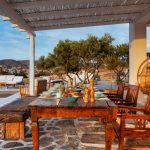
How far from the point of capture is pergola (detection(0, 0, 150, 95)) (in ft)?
21.1

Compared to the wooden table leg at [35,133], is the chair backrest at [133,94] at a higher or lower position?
higher

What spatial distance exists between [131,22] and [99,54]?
2.14 meters

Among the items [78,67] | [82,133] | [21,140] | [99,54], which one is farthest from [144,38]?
[21,140]

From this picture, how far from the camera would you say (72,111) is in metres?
3.46

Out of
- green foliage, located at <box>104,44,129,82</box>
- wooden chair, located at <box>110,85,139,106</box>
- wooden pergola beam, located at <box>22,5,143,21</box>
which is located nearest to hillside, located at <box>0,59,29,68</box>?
green foliage, located at <box>104,44,129,82</box>

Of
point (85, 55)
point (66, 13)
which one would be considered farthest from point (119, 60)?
point (66, 13)

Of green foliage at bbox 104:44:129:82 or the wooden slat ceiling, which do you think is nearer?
the wooden slat ceiling

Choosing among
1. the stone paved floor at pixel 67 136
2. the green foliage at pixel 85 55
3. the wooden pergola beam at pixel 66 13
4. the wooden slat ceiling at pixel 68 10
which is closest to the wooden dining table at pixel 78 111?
the stone paved floor at pixel 67 136

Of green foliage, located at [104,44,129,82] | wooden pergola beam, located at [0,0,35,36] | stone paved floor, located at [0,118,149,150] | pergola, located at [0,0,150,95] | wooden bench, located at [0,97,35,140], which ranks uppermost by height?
pergola, located at [0,0,150,95]

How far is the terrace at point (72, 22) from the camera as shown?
14.6ft

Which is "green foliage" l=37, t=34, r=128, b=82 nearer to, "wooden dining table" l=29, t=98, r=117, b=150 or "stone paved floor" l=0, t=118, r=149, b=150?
"stone paved floor" l=0, t=118, r=149, b=150

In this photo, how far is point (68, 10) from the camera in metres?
7.45

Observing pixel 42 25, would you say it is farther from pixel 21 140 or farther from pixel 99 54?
pixel 21 140

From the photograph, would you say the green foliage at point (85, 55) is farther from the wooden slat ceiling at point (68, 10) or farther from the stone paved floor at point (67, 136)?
the stone paved floor at point (67, 136)
